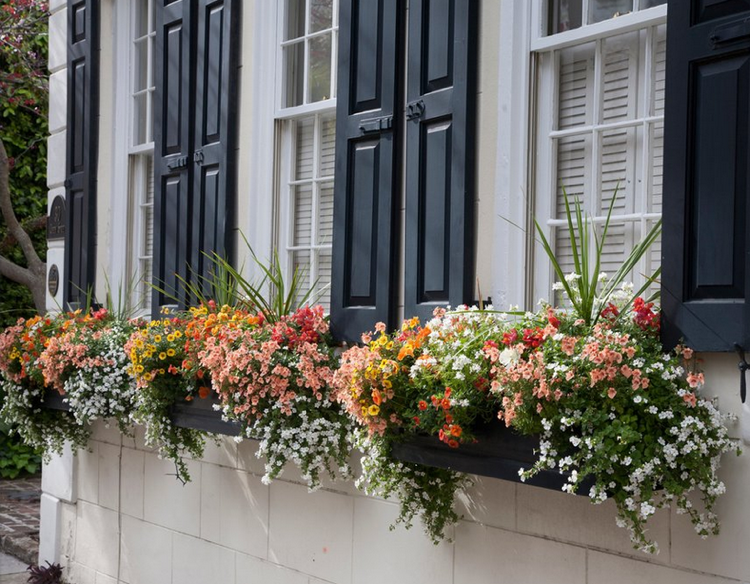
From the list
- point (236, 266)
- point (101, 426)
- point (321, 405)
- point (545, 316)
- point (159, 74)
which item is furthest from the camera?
point (101, 426)

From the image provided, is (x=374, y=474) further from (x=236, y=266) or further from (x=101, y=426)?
(x=101, y=426)

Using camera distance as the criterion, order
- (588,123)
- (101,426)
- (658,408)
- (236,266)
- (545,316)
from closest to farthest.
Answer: (658,408) → (545,316) → (588,123) → (236,266) → (101,426)

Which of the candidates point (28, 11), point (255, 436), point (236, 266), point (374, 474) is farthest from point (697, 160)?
point (28, 11)

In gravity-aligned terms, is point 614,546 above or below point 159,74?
below

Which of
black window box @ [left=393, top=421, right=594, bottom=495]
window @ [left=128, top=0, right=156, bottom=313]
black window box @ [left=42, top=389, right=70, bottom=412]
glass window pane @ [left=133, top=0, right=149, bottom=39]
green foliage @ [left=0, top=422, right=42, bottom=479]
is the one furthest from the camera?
green foliage @ [left=0, top=422, right=42, bottom=479]

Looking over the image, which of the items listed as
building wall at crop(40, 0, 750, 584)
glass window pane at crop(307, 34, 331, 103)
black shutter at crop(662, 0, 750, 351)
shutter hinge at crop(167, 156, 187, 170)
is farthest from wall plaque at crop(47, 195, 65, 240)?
black shutter at crop(662, 0, 750, 351)

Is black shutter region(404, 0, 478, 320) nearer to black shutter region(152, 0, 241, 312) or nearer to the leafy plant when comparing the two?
the leafy plant

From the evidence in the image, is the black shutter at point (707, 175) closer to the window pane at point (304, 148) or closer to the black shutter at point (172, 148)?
the window pane at point (304, 148)

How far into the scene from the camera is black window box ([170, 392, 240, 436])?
5.07m

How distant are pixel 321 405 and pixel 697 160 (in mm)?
2005

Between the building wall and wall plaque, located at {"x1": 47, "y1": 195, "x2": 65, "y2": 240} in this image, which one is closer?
the building wall

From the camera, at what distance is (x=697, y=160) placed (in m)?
3.29

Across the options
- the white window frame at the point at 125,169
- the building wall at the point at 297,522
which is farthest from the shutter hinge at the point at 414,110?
the white window frame at the point at 125,169

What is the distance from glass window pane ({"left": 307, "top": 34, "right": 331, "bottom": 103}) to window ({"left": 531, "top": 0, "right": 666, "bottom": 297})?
1.49 metres
